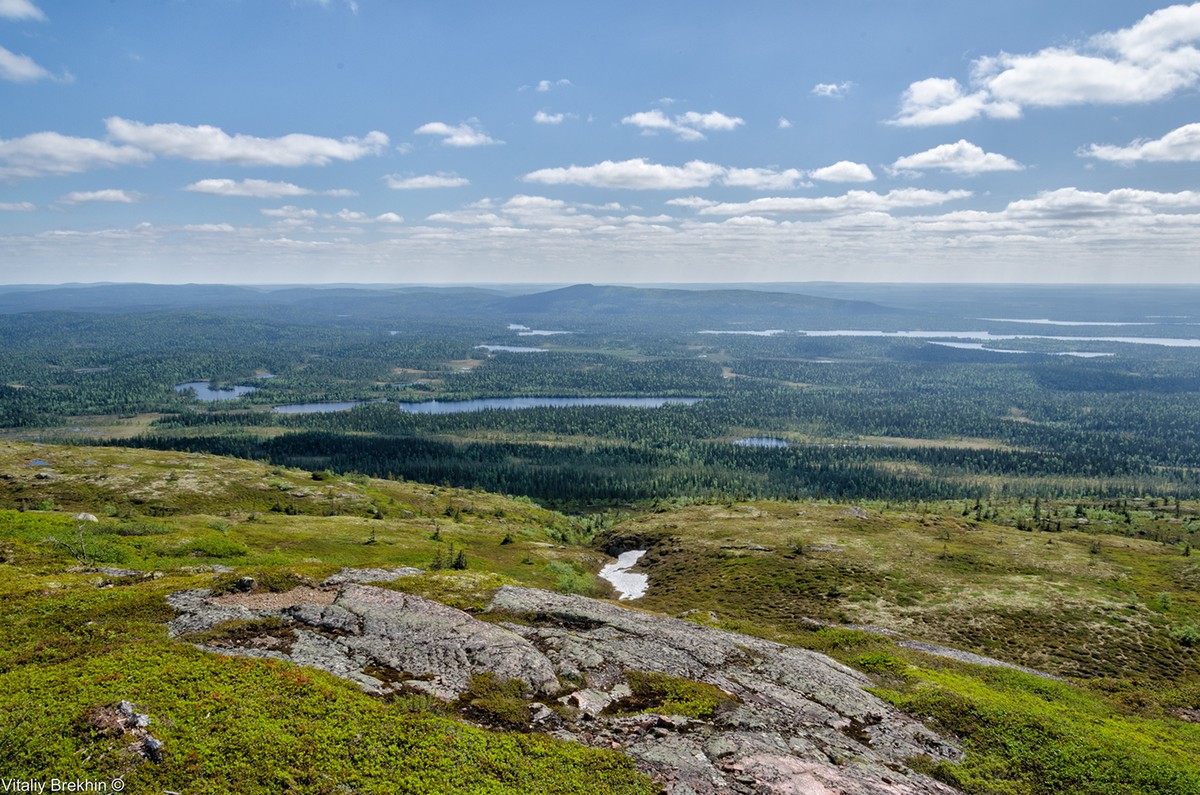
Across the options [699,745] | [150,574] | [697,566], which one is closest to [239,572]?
[150,574]

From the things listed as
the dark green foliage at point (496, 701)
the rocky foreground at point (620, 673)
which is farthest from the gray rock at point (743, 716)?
the dark green foliage at point (496, 701)

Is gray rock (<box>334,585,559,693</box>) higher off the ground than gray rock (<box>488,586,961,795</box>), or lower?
higher

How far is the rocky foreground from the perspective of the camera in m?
27.0

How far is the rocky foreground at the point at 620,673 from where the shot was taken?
A: 88.4 feet

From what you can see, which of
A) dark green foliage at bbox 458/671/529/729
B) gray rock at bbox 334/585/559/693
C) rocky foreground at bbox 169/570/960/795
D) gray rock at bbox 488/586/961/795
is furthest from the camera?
gray rock at bbox 334/585/559/693

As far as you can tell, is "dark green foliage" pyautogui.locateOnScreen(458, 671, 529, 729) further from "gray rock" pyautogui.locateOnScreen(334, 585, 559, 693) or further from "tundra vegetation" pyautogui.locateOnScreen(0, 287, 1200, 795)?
"gray rock" pyautogui.locateOnScreen(334, 585, 559, 693)

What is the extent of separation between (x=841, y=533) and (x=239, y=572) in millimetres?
97078

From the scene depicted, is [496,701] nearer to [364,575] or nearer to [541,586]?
[364,575]

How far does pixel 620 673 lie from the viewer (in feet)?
115

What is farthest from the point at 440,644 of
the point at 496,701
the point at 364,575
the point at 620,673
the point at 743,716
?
the point at 743,716

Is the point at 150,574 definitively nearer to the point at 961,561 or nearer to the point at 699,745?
the point at 699,745

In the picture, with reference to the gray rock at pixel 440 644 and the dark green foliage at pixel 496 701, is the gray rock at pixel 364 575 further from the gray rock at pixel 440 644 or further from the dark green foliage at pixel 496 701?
the dark green foliage at pixel 496 701

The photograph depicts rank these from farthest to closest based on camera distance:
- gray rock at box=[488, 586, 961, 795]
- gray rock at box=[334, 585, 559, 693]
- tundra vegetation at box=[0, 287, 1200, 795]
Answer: gray rock at box=[334, 585, 559, 693] → gray rock at box=[488, 586, 961, 795] → tundra vegetation at box=[0, 287, 1200, 795]

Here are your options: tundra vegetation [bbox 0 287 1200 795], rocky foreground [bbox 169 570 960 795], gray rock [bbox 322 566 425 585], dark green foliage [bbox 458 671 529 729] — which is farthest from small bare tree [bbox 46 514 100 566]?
dark green foliage [bbox 458 671 529 729]
